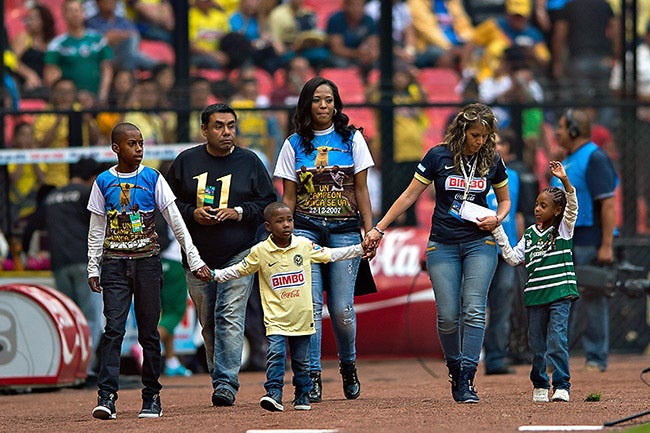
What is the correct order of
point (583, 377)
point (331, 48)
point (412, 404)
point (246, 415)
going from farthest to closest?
1. point (331, 48)
2. point (583, 377)
3. point (412, 404)
4. point (246, 415)

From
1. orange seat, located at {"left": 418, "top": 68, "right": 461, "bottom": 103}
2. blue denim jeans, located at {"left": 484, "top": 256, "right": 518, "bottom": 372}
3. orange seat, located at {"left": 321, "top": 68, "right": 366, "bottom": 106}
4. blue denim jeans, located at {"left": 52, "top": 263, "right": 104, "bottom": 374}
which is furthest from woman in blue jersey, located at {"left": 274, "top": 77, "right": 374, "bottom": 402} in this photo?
orange seat, located at {"left": 418, "top": 68, "right": 461, "bottom": 103}

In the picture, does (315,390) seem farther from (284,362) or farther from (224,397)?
(284,362)

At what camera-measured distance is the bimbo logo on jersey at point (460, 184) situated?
30.3ft

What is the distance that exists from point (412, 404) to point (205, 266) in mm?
1731

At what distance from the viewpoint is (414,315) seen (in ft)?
48.4

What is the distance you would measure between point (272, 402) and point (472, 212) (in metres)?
1.82

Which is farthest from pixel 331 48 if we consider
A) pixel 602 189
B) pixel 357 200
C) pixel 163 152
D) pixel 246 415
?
pixel 246 415

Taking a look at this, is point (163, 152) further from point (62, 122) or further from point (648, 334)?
point (648, 334)

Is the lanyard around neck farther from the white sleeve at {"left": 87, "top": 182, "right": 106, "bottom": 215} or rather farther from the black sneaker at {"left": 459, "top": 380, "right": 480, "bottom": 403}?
the white sleeve at {"left": 87, "top": 182, "right": 106, "bottom": 215}

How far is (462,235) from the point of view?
30.2 feet

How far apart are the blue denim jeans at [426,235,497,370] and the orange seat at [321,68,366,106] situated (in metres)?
6.39

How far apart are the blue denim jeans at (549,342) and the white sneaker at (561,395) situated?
0.11 feet

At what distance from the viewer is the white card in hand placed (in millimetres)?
9156

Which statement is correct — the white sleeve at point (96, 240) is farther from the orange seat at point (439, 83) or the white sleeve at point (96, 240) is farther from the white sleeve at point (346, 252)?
the orange seat at point (439, 83)
